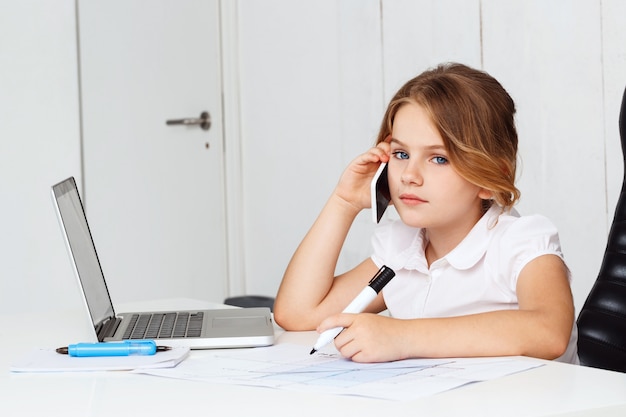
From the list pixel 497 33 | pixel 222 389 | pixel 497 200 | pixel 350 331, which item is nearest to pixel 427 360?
pixel 350 331

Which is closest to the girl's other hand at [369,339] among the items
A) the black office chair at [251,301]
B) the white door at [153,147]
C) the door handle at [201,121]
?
the black office chair at [251,301]

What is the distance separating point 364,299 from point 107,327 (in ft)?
1.40

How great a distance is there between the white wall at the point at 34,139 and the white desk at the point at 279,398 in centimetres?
Answer: 258

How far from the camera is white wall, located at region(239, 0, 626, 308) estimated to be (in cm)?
241

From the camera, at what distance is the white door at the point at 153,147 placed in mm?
3668

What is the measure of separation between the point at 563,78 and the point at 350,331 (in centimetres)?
158

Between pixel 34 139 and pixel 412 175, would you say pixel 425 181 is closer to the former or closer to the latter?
pixel 412 175

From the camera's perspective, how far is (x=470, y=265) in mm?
1451

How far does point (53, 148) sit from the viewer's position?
143 inches

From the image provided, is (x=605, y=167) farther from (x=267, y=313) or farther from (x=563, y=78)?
(x=267, y=313)

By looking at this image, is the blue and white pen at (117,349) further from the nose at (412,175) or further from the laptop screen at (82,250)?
the nose at (412,175)

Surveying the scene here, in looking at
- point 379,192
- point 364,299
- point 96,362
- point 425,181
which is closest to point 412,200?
point 425,181

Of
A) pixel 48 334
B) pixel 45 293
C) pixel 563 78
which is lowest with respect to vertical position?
pixel 45 293

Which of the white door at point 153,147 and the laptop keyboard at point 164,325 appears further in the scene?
the white door at point 153,147
